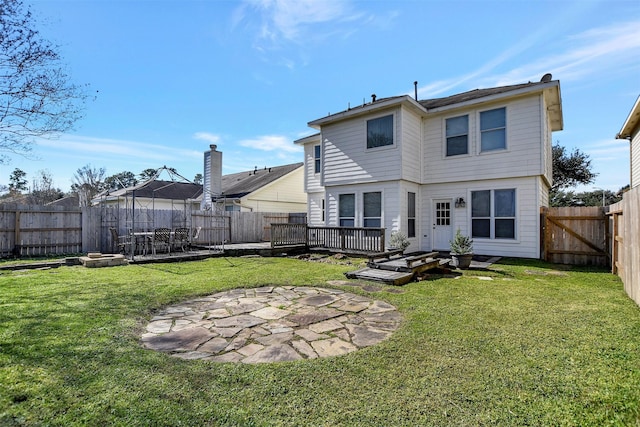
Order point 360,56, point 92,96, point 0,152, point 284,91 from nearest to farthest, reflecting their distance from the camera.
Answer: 1. point 0,152
2. point 92,96
3. point 360,56
4. point 284,91

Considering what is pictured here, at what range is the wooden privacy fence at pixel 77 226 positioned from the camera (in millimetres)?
10266

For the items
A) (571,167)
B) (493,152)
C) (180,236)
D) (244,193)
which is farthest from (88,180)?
(571,167)

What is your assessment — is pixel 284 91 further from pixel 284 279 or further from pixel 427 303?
pixel 427 303

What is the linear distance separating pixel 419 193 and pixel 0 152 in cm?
1127

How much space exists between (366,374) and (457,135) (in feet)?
33.6

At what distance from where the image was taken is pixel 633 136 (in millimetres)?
→ 11812

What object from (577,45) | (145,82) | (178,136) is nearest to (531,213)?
(577,45)

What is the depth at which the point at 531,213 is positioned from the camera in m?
9.43

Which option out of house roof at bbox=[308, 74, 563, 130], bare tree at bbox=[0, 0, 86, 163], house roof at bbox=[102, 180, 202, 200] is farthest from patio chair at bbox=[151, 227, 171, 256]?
house roof at bbox=[102, 180, 202, 200]

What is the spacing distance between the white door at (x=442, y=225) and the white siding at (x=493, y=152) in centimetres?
90

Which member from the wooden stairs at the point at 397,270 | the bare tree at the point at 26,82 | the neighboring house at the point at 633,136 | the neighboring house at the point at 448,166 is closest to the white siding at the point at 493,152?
the neighboring house at the point at 448,166

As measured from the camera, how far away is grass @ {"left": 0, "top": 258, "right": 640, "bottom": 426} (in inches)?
79.3

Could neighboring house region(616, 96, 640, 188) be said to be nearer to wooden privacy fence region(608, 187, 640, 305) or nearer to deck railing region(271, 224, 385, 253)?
wooden privacy fence region(608, 187, 640, 305)

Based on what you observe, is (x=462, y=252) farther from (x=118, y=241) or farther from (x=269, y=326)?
(x=118, y=241)
